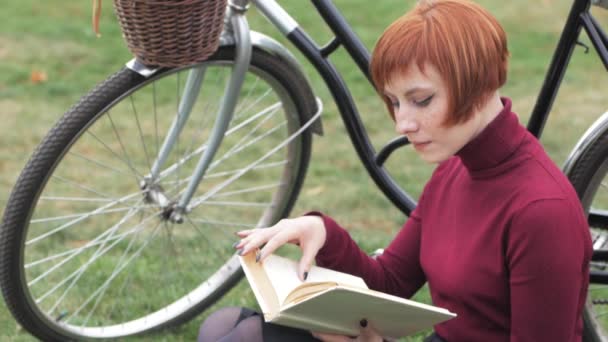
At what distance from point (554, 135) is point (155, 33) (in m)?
3.06

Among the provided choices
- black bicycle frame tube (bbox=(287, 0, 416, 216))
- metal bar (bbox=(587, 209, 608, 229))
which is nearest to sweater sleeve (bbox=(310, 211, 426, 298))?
black bicycle frame tube (bbox=(287, 0, 416, 216))

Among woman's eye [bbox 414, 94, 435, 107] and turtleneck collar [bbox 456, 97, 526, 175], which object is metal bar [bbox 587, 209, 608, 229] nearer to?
turtleneck collar [bbox 456, 97, 526, 175]

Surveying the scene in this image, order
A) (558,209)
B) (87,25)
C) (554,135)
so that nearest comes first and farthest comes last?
(558,209) → (554,135) → (87,25)

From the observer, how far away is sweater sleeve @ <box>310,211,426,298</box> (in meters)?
2.19

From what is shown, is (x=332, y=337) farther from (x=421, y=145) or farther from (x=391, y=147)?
(x=391, y=147)

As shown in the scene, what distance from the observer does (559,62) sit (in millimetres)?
2578

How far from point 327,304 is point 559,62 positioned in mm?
1043

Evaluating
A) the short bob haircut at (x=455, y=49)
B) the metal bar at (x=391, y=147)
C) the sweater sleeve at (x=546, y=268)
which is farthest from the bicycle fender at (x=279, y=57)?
the sweater sleeve at (x=546, y=268)

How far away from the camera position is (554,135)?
501 centimetres

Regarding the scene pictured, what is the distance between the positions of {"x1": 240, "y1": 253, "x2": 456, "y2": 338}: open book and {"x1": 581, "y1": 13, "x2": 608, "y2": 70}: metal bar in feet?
2.74

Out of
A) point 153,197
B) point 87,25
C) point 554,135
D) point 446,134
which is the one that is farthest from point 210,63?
point 87,25

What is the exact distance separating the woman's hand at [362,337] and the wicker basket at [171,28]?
0.76 m

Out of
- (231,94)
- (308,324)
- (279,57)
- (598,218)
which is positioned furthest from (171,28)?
(598,218)

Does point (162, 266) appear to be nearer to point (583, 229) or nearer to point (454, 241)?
point (454, 241)
